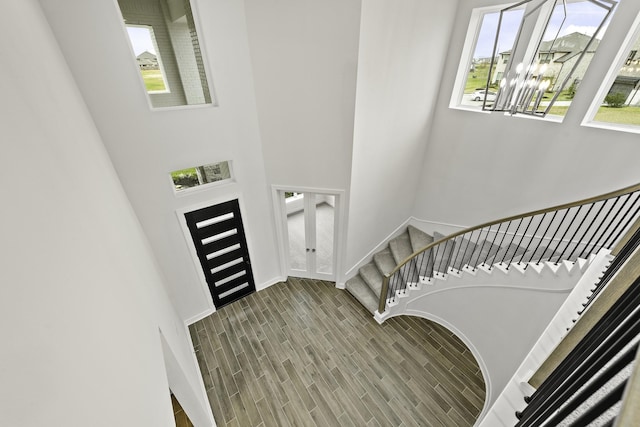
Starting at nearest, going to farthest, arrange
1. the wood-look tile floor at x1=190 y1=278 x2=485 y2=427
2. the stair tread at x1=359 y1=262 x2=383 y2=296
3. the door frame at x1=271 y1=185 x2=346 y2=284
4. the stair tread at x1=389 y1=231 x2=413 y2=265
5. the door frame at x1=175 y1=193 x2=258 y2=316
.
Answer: the wood-look tile floor at x1=190 y1=278 x2=485 y2=427
the door frame at x1=175 y1=193 x2=258 y2=316
the door frame at x1=271 y1=185 x2=346 y2=284
the stair tread at x1=359 y1=262 x2=383 y2=296
the stair tread at x1=389 y1=231 x2=413 y2=265

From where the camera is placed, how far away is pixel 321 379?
4074 mm

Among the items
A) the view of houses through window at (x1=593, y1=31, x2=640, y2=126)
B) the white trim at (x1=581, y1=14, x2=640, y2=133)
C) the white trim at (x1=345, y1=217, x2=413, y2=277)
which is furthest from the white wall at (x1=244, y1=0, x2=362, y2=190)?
the view of houses through window at (x1=593, y1=31, x2=640, y2=126)

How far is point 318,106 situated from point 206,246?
2.96m

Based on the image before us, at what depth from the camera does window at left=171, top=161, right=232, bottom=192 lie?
12.7 ft

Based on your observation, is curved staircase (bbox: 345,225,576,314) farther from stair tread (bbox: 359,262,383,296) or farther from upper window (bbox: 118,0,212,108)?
upper window (bbox: 118,0,212,108)

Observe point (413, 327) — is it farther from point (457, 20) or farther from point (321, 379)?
point (457, 20)

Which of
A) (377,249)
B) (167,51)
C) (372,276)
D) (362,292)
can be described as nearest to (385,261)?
(377,249)

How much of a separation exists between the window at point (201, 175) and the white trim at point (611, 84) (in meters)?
5.49

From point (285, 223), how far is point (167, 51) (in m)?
3.13

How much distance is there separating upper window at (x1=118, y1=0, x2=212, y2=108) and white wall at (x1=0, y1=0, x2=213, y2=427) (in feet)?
2.82

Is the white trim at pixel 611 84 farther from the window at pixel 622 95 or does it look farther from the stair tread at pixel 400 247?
the stair tread at pixel 400 247

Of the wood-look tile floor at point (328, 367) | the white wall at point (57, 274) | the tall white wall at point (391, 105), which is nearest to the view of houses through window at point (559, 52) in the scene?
the tall white wall at point (391, 105)

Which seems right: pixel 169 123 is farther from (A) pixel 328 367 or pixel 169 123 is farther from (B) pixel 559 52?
(B) pixel 559 52

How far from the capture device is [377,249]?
232 inches
